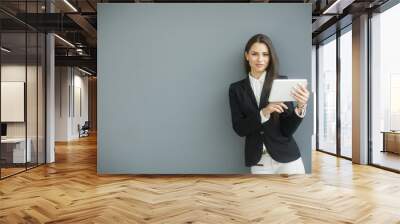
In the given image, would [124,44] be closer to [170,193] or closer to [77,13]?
[77,13]

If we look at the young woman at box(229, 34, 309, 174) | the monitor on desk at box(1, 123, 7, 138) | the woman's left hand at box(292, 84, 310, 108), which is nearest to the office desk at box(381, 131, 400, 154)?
the young woman at box(229, 34, 309, 174)

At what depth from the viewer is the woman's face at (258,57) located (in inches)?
243

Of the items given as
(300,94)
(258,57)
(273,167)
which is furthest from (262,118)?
(258,57)

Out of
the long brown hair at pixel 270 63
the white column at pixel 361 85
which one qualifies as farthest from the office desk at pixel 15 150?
the white column at pixel 361 85

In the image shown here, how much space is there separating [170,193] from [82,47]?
9108 millimetres

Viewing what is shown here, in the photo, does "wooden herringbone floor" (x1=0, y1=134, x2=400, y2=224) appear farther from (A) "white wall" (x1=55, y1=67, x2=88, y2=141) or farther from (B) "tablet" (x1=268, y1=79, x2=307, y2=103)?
(A) "white wall" (x1=55, y1=67, x2=88, y2=141)

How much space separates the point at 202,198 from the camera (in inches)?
192

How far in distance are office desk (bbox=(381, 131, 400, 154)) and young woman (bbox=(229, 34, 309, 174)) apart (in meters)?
3.16

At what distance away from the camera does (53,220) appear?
12.7ft

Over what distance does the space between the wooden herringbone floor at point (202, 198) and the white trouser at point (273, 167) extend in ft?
0.48

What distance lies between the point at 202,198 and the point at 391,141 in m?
5.59

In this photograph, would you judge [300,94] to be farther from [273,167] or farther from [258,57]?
[273,167]

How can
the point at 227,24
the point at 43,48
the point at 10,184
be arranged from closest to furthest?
the point at 10,184, the point at 227,24, the point at 43,48

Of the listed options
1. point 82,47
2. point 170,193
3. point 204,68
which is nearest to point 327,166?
point 204,68
